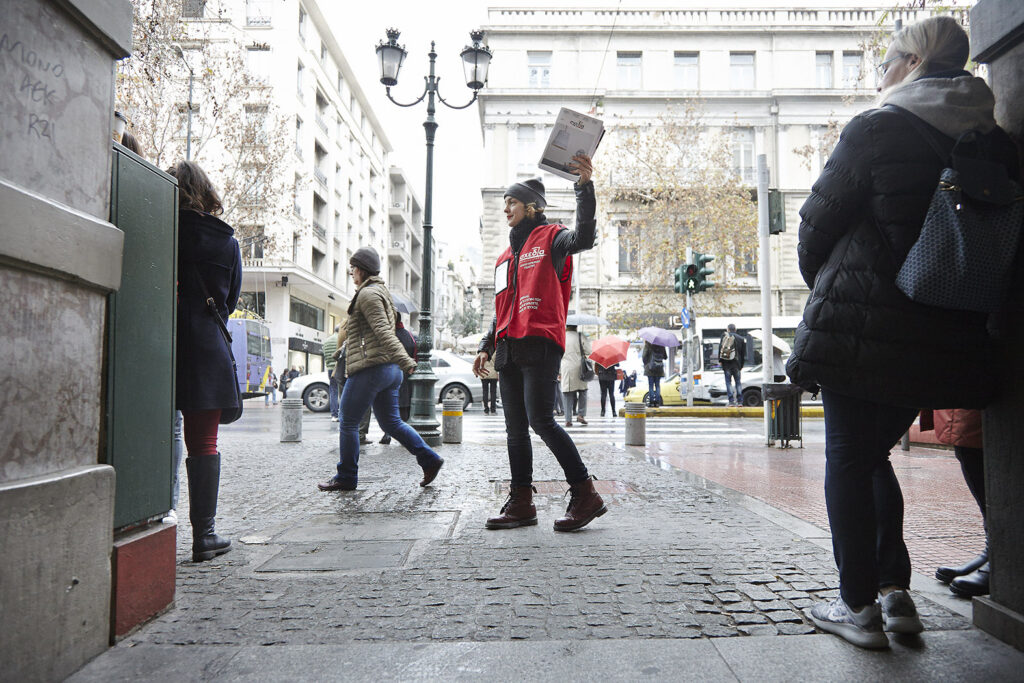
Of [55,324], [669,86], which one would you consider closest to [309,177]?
[669,86]

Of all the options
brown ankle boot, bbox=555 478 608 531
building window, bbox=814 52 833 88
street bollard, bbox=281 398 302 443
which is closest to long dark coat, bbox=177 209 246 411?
brown ankle boot, bbox=555 478 608 531

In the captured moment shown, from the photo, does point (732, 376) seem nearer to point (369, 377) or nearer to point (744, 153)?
point (369, 377)

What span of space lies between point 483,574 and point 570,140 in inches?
85.8

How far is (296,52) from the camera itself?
34.6 metres

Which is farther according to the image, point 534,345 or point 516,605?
point 534,345

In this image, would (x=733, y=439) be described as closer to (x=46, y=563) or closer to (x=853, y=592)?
(x=853, y=592)

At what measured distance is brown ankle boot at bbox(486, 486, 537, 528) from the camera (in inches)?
155

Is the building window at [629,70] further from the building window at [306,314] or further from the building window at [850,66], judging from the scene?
the building window at [306,314]

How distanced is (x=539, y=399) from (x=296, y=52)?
3571cm

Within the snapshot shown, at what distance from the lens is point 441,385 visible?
17703mm

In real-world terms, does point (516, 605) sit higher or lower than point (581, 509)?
lower

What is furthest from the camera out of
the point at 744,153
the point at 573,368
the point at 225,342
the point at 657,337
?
the point at 744,153

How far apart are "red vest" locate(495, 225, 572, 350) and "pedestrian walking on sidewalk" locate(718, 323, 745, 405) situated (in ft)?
46.0

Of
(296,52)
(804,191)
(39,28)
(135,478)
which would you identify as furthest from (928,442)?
(296,52)
